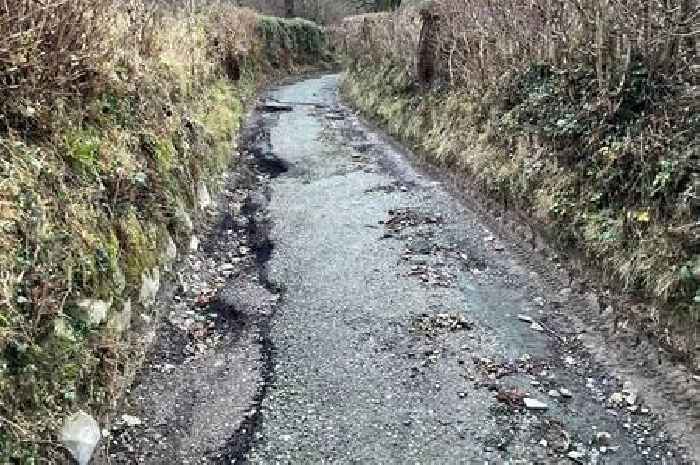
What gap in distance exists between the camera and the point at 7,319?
129 inches

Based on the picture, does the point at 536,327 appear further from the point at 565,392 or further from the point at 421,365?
the point at 421,365

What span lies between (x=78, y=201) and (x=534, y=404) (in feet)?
11.4

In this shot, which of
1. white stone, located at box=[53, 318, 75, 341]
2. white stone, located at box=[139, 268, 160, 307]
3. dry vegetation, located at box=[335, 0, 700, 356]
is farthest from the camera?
white stone, located at box=[139, 268, 160, 307]

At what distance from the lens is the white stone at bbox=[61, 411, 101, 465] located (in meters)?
3.41

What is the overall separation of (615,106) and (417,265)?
2485 mm

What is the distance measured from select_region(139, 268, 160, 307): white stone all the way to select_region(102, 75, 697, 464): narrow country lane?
0.81 meters

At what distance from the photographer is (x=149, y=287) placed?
210 inches

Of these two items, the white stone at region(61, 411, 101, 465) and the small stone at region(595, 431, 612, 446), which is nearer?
the white stone at region(61, 411, 101, 465)

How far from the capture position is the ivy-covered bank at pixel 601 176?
4.78 metres

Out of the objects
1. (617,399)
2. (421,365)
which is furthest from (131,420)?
(617,399)

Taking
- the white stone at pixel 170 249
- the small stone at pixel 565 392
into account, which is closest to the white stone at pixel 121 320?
the white stone at pixel 170 249

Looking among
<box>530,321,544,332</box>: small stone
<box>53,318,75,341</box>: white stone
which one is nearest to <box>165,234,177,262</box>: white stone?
<box>53,318,75,341</box>: white stone

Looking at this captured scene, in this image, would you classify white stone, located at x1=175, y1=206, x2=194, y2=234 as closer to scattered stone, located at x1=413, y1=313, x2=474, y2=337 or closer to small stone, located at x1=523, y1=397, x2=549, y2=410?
scattered stone, located at x1=413, y1=313, x2=474, y2=337

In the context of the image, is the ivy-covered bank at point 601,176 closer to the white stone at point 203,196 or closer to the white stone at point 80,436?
the white stone at point 203,196
